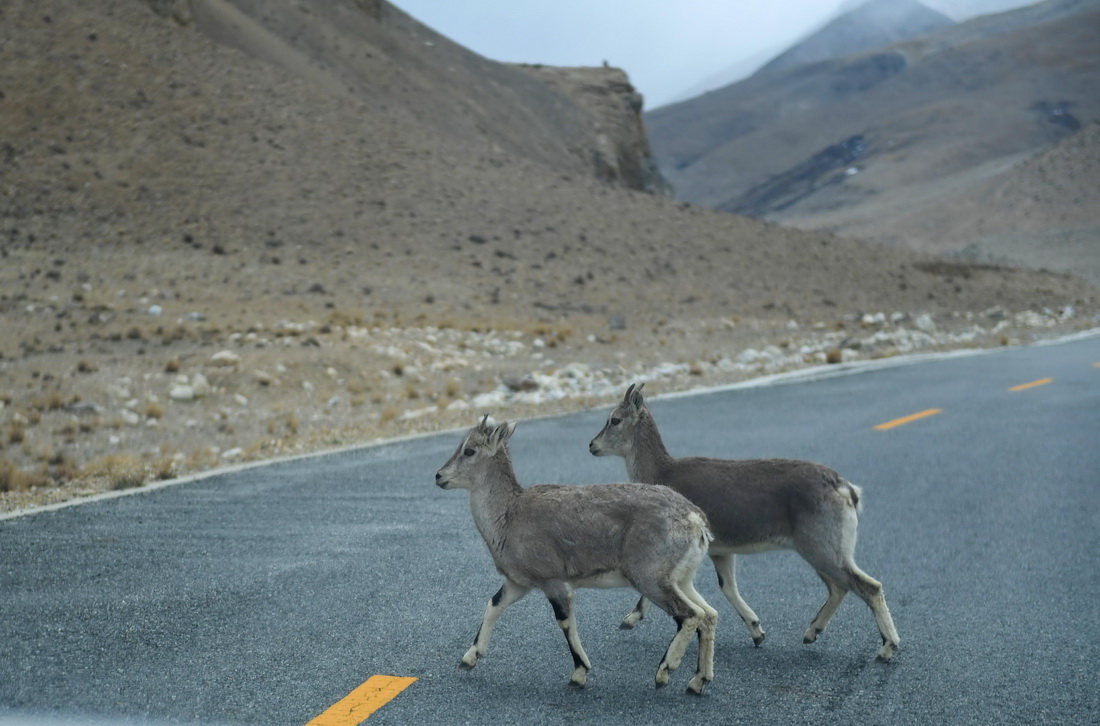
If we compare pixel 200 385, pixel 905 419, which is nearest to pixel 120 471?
pixel 200 385

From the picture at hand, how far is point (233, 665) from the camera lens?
6.24m

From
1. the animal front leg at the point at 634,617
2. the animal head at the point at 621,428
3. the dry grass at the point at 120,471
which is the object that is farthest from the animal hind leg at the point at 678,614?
the dry grass at the point at 120,471

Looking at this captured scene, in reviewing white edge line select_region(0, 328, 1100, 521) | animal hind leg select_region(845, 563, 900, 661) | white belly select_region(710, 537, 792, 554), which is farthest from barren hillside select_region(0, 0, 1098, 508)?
animal hind leg select_region(845, 563, 900, 661)

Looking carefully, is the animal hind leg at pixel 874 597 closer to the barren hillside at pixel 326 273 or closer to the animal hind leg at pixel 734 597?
the animal hind leg at pixel 734 597

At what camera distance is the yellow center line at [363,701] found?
17.7 feet

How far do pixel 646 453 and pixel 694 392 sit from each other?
1475cm

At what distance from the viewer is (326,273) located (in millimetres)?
44750

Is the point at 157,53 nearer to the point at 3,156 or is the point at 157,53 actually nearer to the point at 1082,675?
the point at 3,156

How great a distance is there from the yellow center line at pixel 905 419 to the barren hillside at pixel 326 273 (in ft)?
20.2

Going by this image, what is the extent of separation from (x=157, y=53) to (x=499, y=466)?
57072 mm

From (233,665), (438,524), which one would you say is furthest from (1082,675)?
(438,524)

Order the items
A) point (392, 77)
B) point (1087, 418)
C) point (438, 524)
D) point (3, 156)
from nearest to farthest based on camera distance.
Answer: point (438, 524) < point (1087, 418) < point (3, 156) < point (392, 77)

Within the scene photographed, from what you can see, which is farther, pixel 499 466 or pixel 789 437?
pixel 789 437

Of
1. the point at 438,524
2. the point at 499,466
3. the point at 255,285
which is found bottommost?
the point at 438,524
